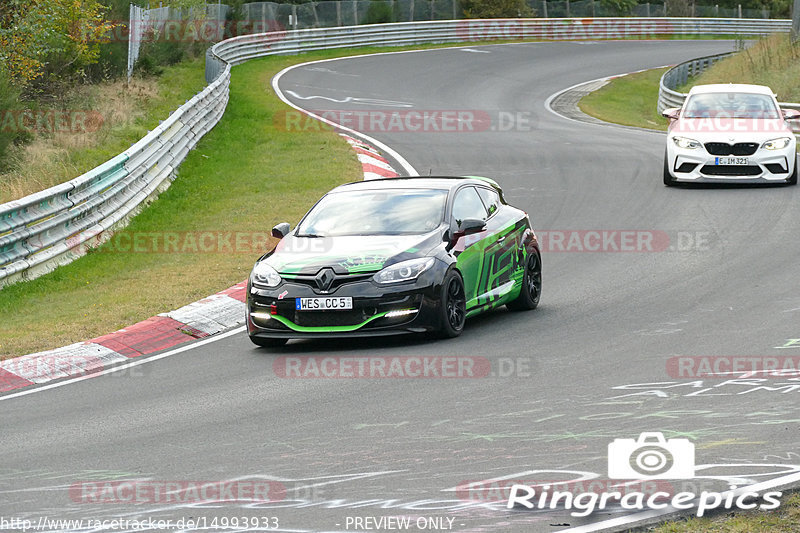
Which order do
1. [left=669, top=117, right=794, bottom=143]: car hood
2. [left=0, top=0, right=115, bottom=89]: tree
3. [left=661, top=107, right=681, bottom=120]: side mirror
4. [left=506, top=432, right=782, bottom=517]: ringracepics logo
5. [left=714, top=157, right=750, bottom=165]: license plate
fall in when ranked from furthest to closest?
1. [left=0, top=0, right=115, bottom=89]: tree
2. [left=661, top=107, right=681, bottom=120]: side mirror
3. [left=669, top=117, right=794, bottom=143]: car hood
4. [left=714, top=157, right=750, bottom=165]: license plate
5. [left=506, top=432, right=782, bottom=517]: ringracepics logo

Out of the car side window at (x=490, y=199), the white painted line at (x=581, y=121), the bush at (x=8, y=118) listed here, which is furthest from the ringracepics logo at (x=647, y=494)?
the white painted line at (x=581, y=121)

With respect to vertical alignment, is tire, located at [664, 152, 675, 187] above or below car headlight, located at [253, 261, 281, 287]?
below

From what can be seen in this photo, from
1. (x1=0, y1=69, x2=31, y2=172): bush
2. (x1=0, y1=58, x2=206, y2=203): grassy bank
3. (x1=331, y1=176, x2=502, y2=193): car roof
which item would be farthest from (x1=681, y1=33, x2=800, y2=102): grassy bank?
(x1=331, y1=176, x2=502, y2=193): car roof

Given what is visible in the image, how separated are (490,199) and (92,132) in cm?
1226

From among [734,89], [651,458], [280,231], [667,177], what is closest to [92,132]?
[667,177]

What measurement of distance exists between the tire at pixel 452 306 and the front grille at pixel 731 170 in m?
9.78

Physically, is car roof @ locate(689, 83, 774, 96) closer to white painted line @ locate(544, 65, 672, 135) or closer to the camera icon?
white painted line @ locate(544, 65, 672, 135)

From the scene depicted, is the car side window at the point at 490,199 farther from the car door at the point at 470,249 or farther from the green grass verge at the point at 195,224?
the green grass verge at the point at 195,224

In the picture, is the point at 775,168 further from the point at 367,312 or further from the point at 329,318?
the point at 329,318

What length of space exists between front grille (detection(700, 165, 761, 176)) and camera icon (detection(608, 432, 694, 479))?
1306cm

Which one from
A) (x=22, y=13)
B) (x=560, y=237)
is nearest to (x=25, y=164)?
(x=22, y=13)

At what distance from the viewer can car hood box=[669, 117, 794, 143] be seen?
19781mm

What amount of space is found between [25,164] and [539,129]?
13.3 meters

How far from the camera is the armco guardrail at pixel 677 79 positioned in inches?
1329
